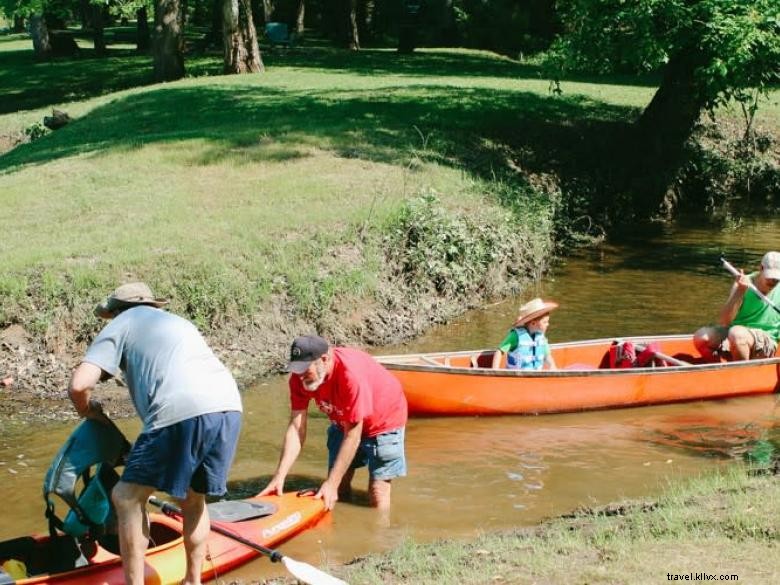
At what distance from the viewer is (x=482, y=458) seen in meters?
→ 10.3

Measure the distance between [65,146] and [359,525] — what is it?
14414 millimetres

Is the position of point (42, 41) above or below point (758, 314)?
above

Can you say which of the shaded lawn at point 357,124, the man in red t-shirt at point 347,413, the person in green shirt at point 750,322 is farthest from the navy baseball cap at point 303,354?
the shaded lawn at point 357,124

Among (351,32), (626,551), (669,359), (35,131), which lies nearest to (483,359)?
(669,359)

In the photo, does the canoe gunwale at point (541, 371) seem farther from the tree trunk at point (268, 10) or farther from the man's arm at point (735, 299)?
the tree trunk at point (268, 10)

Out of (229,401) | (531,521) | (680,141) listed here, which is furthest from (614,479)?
(680,141)

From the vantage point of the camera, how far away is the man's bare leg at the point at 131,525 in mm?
6496

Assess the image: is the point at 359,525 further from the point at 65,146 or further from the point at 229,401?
the point at 65,146

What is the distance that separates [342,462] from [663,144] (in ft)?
50.5

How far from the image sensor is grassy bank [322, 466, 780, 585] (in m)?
6.31

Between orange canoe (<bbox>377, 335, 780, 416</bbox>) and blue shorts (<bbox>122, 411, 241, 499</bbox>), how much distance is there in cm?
440

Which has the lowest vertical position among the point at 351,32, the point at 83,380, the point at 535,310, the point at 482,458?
the point at 482,458

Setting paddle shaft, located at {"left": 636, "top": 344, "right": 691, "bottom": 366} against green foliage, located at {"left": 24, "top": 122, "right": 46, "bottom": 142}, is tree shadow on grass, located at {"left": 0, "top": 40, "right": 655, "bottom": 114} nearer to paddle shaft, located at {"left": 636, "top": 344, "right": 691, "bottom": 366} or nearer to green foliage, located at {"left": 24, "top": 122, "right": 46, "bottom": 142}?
green foliage, located at {"left": 24, "top": 122, "right": 46, "bottom": 142}

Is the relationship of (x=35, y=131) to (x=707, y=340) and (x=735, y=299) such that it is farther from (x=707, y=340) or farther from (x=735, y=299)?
(x=735, y=299)
